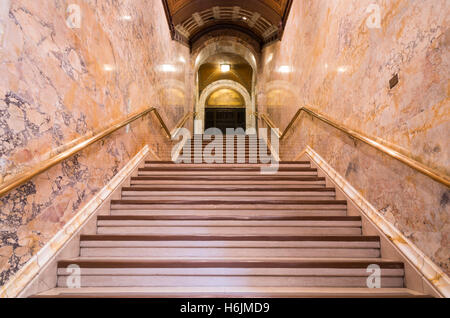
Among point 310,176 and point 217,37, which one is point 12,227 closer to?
point 310,176

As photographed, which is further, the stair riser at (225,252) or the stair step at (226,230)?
the stair step at (226,230)

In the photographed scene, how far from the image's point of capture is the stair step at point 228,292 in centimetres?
172

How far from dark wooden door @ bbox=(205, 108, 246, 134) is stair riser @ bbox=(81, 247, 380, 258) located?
1340 cm

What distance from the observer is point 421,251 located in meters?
1.90

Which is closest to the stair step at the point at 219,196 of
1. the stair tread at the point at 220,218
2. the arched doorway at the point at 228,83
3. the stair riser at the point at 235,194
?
the stair riser at the point at 235,194

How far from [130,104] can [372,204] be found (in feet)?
10.4

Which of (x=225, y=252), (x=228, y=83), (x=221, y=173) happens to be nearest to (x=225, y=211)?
(x=225, y=252)

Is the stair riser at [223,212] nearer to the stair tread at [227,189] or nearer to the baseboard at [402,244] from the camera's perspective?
the baseboard at [402,244]

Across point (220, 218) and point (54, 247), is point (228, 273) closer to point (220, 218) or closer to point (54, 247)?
point (220, 218)

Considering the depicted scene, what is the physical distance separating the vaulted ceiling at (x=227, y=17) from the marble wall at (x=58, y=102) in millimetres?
3699

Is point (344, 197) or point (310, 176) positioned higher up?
point (310, 176)

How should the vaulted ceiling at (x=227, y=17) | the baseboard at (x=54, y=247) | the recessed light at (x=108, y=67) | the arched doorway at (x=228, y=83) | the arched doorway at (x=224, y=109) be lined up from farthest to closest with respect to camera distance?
the arched doorway at (x=224, y=109) < the arched doorway at (x=228, y=83) < the vaulted ceiling at (x=227, y=17) < the recessed light at (x=108, y=67) < the baseboard at (x=54, y=247)

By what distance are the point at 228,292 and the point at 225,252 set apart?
49cm
